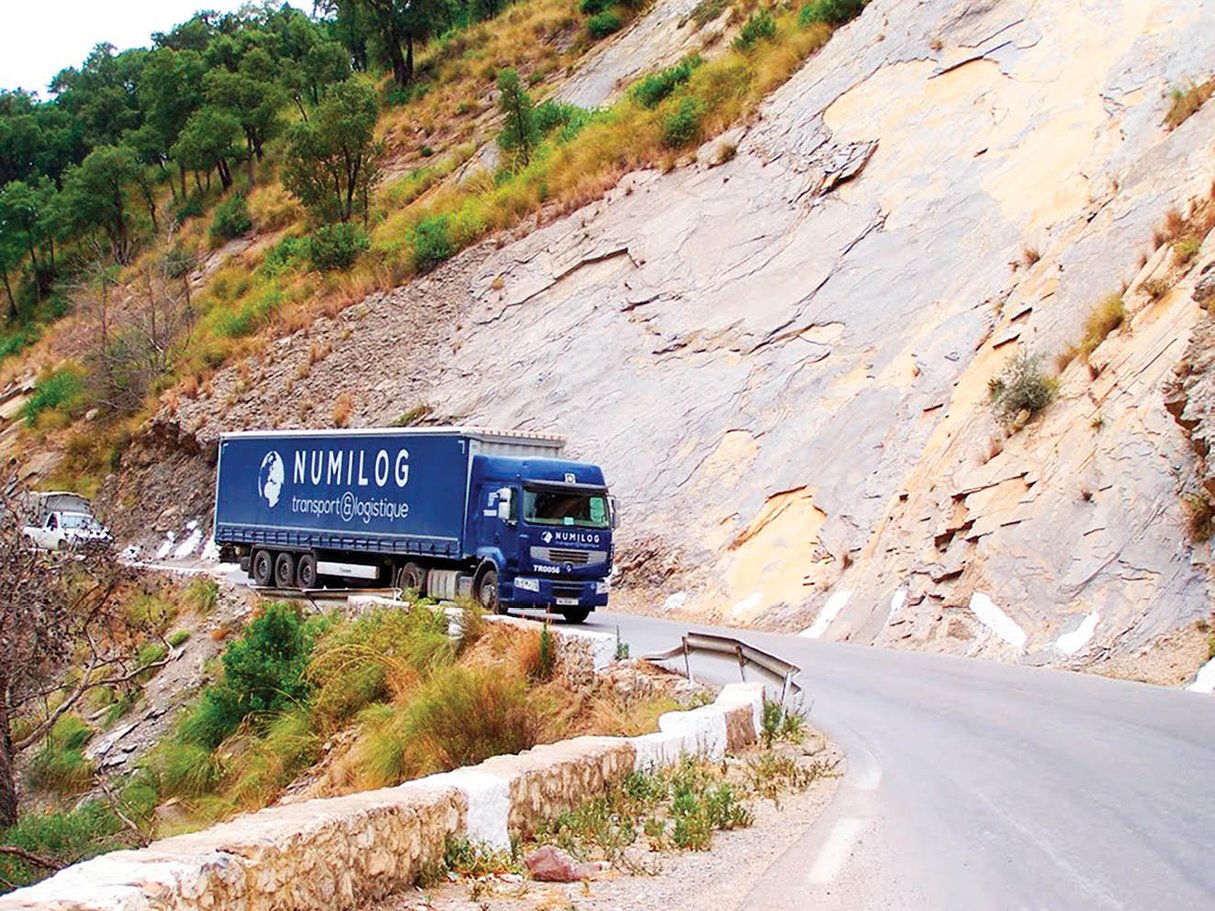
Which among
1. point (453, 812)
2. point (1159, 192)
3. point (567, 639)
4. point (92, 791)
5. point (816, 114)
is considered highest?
point (816, 114)

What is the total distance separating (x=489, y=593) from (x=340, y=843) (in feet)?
53.9

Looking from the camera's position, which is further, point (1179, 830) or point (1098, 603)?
point (1098, 603)

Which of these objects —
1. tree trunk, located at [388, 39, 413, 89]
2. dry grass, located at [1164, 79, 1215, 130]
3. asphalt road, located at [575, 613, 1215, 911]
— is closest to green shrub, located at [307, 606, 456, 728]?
asphalt road, located at [575, 613, 1215, 911]

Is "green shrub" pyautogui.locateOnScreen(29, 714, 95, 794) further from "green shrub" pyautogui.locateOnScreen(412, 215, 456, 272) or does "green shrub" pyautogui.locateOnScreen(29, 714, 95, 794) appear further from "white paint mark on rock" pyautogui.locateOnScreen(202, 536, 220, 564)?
"green shrub" pyautogui.locateOnScreen(412, 215, 456, 272)

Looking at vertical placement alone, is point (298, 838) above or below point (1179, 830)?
above

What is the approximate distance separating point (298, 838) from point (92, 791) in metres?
16.1

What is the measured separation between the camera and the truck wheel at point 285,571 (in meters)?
28.9

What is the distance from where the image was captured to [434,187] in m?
54.6

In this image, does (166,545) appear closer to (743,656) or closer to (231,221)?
(231,221)

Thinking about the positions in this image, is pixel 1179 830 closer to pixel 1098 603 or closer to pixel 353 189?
pixel 1098 603

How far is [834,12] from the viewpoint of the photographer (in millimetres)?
41625

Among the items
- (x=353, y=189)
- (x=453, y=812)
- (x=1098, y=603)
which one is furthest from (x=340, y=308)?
(x=453, y=812)

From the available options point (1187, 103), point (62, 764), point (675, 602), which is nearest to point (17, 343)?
point (62, 764)

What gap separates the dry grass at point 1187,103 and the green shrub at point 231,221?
147 ft
